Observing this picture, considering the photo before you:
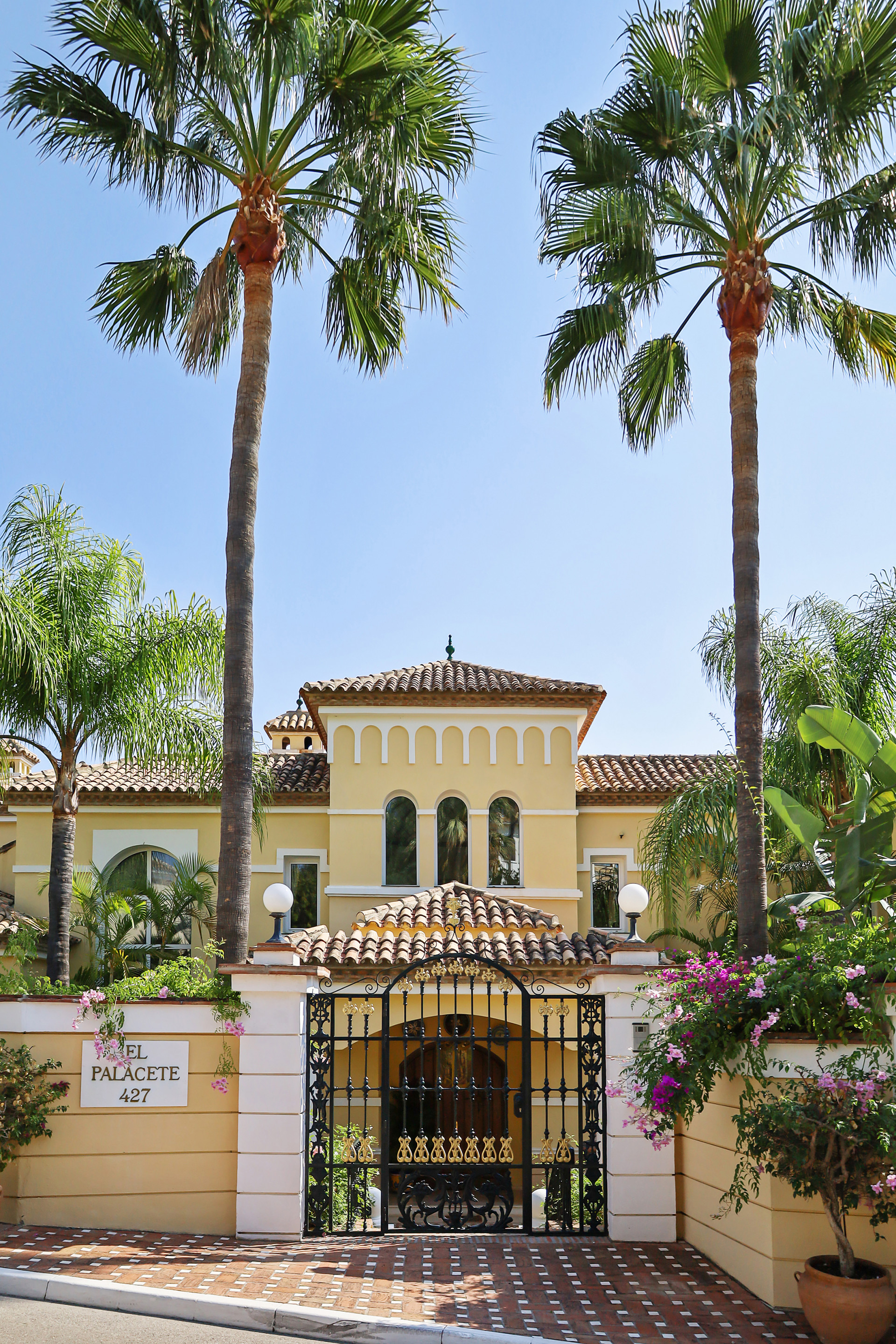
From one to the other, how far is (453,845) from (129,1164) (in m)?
13.1

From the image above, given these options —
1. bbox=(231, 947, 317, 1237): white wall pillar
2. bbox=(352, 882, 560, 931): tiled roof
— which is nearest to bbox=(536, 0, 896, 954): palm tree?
bbox=(231, 947, 317, 1237): white wall pillar

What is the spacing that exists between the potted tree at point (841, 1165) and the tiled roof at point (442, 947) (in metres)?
8.53

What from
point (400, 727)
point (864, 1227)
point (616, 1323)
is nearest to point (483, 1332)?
point (616, 1323)

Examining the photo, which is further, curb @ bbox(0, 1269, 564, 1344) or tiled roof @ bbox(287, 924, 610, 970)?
tiled roof @ bbox(287, 924, 610, 970)

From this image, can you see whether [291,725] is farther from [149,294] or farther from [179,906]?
[149,294]

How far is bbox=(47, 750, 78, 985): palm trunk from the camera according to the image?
15820 mm

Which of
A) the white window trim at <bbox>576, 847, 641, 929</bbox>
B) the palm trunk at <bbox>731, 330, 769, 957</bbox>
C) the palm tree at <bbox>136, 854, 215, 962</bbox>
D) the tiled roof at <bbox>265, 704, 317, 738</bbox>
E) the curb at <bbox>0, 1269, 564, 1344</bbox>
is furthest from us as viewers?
the tiled roof at <bbox>265, 704, 317, 738</bbox>

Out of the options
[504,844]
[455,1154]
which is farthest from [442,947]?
[455,1154]

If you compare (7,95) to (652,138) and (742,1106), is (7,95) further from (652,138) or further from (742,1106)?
(742,1106)

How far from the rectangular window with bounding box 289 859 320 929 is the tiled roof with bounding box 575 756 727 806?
580 centimetres

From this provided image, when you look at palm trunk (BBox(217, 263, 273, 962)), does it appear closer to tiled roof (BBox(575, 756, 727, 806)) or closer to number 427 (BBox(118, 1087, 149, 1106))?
number 427 (BBox(118, 1087, 149, 1106))

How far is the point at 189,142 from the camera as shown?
42.0 ft

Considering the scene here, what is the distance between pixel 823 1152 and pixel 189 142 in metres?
12.0

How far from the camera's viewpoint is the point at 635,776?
24453mm
